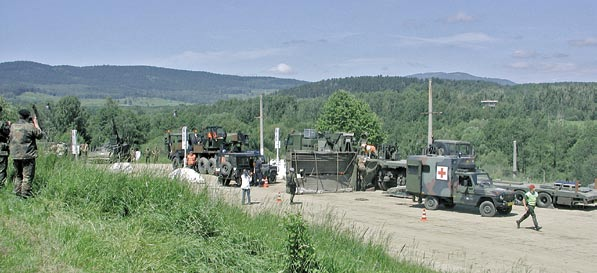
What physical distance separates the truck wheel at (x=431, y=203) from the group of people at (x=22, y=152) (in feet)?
56.0

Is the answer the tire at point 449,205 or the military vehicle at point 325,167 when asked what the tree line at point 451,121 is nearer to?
the military vehicle at point 325,167

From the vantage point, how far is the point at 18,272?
20.6 feet

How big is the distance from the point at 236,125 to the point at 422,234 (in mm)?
83047

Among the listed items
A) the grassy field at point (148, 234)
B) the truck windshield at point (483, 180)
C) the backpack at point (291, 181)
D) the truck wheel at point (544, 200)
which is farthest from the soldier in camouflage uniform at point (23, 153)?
the truck wheel at point (544, 200)

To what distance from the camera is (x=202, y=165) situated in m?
36.2

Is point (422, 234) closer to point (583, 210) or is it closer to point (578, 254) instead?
point (578, 254)

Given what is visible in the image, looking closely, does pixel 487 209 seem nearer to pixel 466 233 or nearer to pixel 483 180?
pixel 483 180

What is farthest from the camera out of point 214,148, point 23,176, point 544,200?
point 214,148

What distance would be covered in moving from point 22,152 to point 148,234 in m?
2.82

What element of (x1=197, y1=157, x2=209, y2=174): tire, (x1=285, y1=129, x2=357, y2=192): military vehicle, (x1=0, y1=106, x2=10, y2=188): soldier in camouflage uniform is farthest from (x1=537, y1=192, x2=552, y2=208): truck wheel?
(x1=0, y1=106, x2=10, y2=188): soldier in camouflage uniform

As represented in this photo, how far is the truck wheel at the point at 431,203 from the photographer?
23.9 m

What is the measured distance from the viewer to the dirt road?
13.2 meters

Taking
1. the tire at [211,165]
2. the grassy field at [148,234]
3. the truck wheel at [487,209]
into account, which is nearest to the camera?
the grassy field at [148,234]

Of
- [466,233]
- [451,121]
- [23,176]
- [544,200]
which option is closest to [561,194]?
[544,200]
